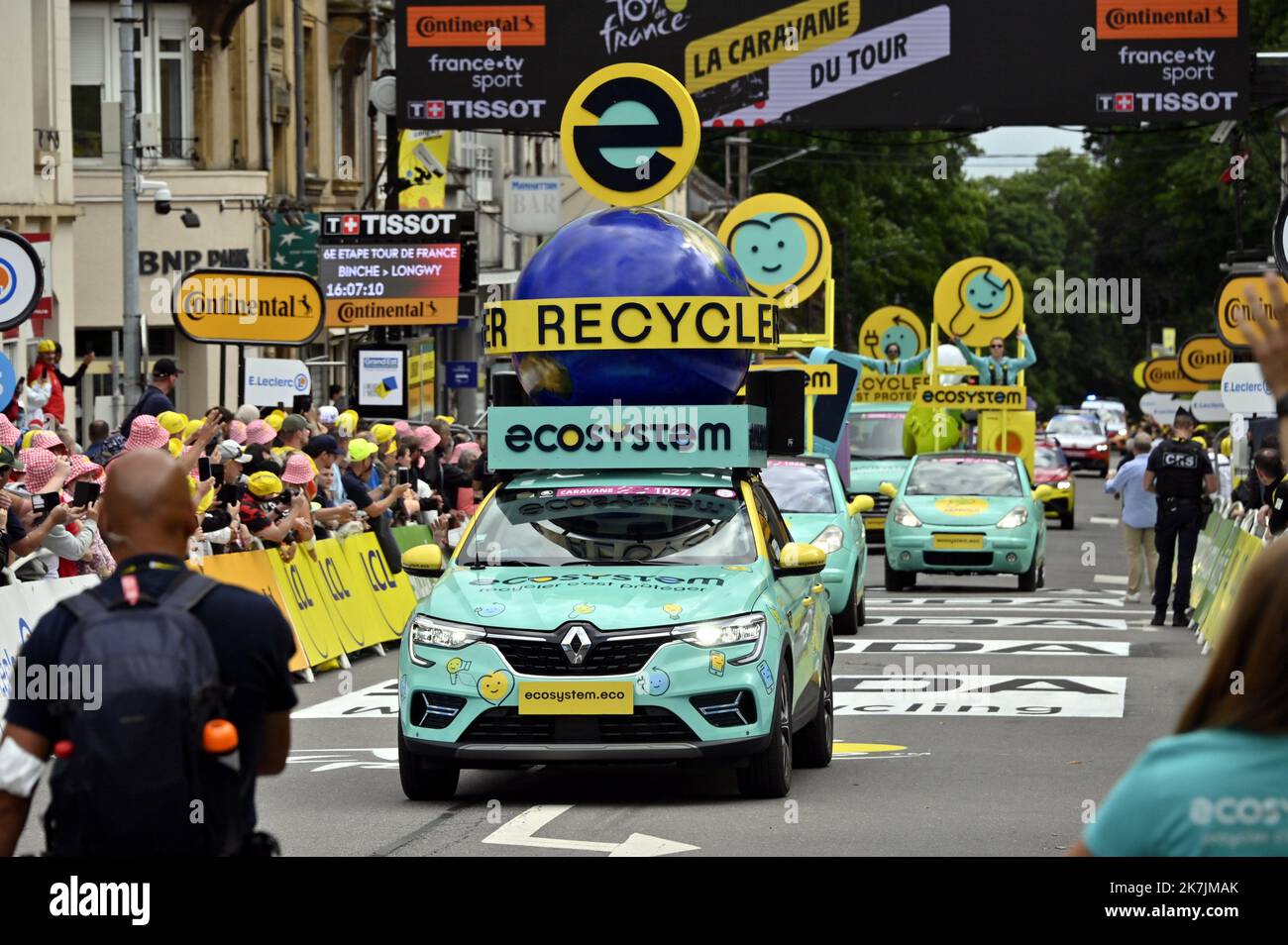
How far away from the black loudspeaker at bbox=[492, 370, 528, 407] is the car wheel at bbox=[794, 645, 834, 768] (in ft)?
10.9

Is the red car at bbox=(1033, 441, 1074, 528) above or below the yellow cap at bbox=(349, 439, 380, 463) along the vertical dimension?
below

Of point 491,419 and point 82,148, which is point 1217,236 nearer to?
point 82,148

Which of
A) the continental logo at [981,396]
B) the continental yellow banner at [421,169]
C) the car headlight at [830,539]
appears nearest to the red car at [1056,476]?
the continental logo at [981,396]

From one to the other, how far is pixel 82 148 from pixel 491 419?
2818 cm

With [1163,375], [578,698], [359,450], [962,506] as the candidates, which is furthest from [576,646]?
[1163,375]

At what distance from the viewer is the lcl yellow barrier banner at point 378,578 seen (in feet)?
66.9

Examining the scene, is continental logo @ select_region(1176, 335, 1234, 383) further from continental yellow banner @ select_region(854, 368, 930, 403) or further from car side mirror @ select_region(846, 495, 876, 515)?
car side mirror @ select_region(846, 495, 876, 515)

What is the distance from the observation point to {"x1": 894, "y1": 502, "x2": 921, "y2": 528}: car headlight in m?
27.7

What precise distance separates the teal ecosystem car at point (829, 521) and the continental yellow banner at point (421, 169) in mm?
16442

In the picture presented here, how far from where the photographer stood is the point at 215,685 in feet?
16.2

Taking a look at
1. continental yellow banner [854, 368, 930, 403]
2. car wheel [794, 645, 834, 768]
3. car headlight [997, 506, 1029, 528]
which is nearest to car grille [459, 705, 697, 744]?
car wheel [794, 645, 834, 768]

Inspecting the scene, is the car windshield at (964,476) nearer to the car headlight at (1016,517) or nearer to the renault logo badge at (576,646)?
the car headlight at (1016,517)

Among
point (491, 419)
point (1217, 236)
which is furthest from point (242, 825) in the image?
point (1217, 236)

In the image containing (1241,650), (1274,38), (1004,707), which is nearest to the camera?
(1241,650)
